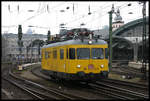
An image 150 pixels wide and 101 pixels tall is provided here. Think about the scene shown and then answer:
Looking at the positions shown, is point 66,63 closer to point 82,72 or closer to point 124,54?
point 82,72

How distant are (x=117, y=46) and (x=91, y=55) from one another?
41.4m

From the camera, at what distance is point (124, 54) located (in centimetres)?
5641

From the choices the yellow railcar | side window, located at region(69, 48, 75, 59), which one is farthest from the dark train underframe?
side window, located at region(69, 48, 75, 59)

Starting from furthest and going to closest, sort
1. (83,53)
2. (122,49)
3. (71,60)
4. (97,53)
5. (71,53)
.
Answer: (122,49) → (97,53) → (83,53) → (71,53) → (71,60)

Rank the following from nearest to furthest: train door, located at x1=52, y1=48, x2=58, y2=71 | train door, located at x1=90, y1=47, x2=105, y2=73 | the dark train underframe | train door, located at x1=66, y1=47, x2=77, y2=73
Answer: train door, located at x1=66, y1=47, x2=77, y2=73 → train door, located at x1=90, y1=47, x2=105, y2=73 → train door, located at x1=52, y1=48, x2=58, y2=71 → the dark train underframe

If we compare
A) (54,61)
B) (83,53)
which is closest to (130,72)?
(54,61)

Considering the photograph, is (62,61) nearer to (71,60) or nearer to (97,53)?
(71,60)

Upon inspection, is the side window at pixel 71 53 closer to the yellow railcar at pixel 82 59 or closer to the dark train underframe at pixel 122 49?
the yellow railcar at pixel 82 59

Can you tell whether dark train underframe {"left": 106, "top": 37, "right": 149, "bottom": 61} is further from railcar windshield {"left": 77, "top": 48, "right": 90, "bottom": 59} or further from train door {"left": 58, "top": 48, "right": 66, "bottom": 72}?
railcar windshield {"left": 77, "top": 48, "right": 90, "bottom": 59}

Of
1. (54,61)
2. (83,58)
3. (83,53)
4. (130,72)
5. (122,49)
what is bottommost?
(130,72)

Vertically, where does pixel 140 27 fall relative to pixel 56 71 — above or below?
above

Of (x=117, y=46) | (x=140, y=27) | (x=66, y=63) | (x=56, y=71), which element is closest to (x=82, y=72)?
(x=66, y=63)

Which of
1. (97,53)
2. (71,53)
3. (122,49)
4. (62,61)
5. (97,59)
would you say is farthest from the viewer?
(122,49)

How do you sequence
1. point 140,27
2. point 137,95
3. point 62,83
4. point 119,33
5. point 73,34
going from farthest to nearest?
point 119,33 < point 140,27 < point 62,83 < point 73,34 < point 137,95
